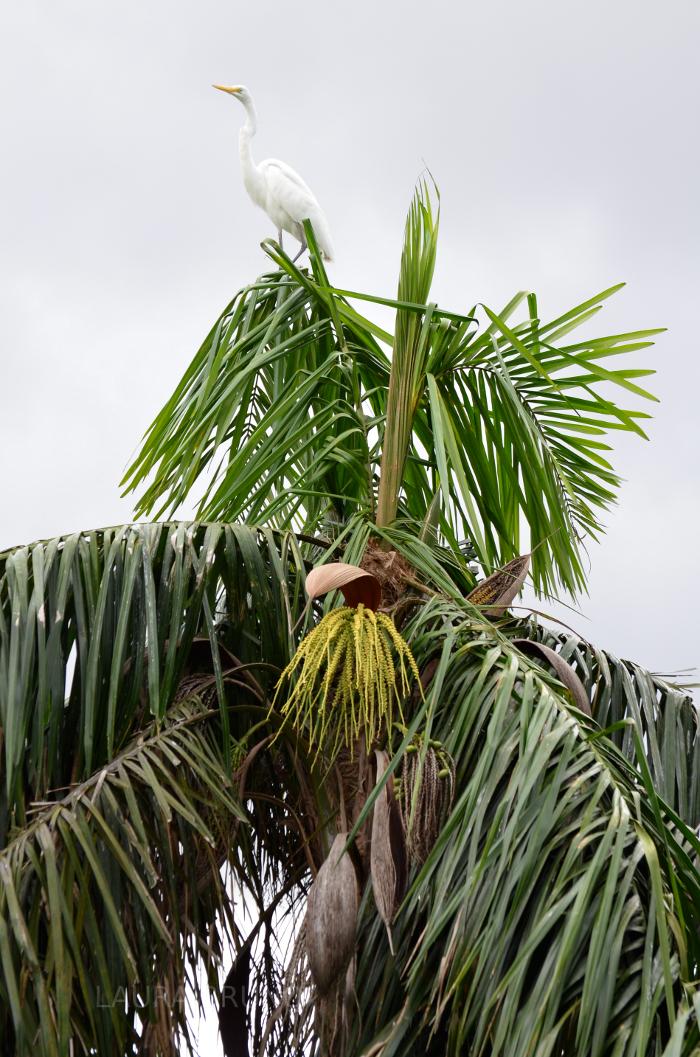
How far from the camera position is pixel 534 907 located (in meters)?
2.47

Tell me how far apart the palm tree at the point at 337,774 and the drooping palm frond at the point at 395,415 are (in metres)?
0.01

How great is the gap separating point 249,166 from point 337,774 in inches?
140

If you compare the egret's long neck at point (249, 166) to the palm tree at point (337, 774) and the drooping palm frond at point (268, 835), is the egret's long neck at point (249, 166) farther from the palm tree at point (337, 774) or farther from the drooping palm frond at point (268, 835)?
the drooping palm frond at point (268, 835)

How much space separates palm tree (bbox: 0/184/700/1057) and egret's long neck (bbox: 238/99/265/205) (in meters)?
2.11

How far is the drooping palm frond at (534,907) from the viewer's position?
7.42 feet

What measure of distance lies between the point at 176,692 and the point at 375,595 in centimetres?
51

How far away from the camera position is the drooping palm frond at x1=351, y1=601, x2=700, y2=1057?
226cm

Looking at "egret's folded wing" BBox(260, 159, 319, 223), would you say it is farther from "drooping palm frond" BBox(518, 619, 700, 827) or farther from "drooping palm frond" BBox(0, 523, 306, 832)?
"drooping palm frond" BBox(0, 523, 306, 832)

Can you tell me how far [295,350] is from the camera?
4.04 m

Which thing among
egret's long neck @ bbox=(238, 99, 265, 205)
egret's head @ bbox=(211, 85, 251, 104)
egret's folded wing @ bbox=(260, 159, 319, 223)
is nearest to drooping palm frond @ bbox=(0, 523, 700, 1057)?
egret's folded wing @ bbox=(260, 159, 319, 223)

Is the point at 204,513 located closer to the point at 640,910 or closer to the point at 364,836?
the point at 364,836

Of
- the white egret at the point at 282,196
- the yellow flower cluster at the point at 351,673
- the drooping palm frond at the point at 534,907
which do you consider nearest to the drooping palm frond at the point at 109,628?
the yellow flower cluster at the point at 351,673

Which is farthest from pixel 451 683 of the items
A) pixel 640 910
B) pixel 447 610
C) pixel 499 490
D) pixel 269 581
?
pixel 499 490

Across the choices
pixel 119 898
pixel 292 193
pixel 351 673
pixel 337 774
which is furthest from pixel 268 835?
pixel 292 193
